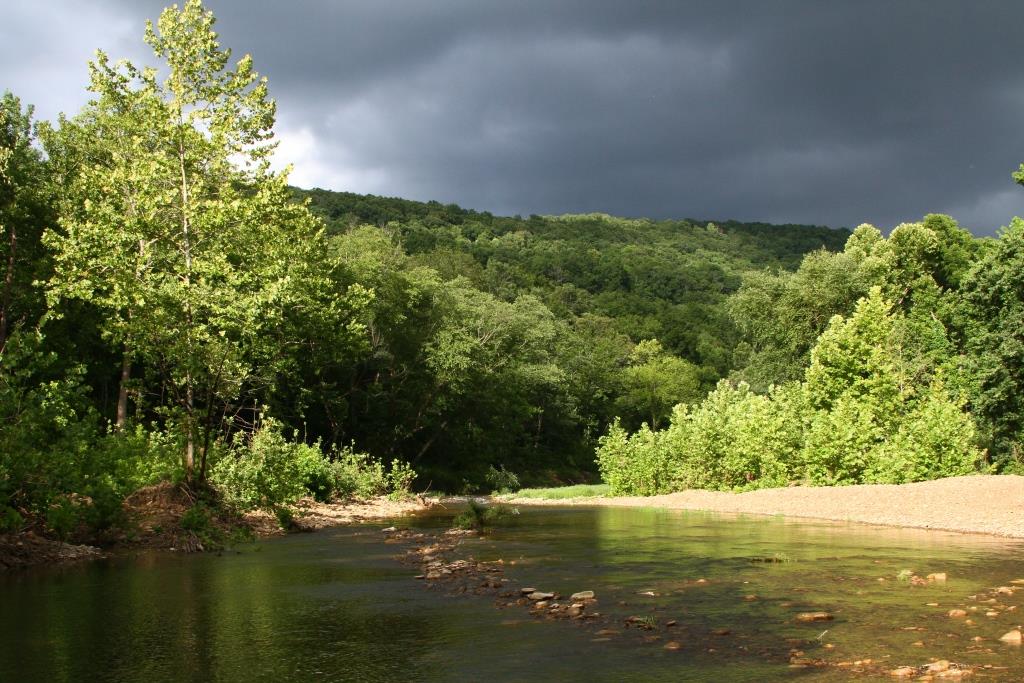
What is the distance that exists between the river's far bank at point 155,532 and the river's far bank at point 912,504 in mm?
14019

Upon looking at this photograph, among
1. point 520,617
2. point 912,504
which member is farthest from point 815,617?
point 912,504

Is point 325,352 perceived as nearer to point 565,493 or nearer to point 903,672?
point 565,493

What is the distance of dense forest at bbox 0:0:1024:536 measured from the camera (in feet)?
61.5

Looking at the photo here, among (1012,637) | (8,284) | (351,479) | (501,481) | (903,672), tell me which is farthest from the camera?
(501,481)

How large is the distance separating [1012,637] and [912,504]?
16800 millimetres

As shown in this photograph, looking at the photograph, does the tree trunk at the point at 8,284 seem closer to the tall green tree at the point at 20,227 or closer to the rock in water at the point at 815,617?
the tall green tree at the point at 20,227

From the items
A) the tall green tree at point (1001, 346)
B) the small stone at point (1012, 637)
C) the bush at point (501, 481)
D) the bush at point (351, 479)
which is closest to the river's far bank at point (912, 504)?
the small stone at point (1012, 637)

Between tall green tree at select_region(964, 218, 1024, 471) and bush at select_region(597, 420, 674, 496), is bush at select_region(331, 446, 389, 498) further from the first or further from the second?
tall green tree at select_region(964, 218, 1024, 471)

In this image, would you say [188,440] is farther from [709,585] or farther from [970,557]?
[970,557]

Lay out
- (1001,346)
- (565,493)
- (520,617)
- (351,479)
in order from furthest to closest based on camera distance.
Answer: (565,493)
(1001,346)
(351,479)
(520,617)

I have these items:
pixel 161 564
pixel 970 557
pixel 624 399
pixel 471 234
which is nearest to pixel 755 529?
pixel 970 557

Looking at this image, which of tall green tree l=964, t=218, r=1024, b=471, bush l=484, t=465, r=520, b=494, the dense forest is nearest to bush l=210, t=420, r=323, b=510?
the dense forest

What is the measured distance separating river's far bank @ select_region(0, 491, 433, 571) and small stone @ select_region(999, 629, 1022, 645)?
45.3 feet

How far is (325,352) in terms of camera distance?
39.8 meters
